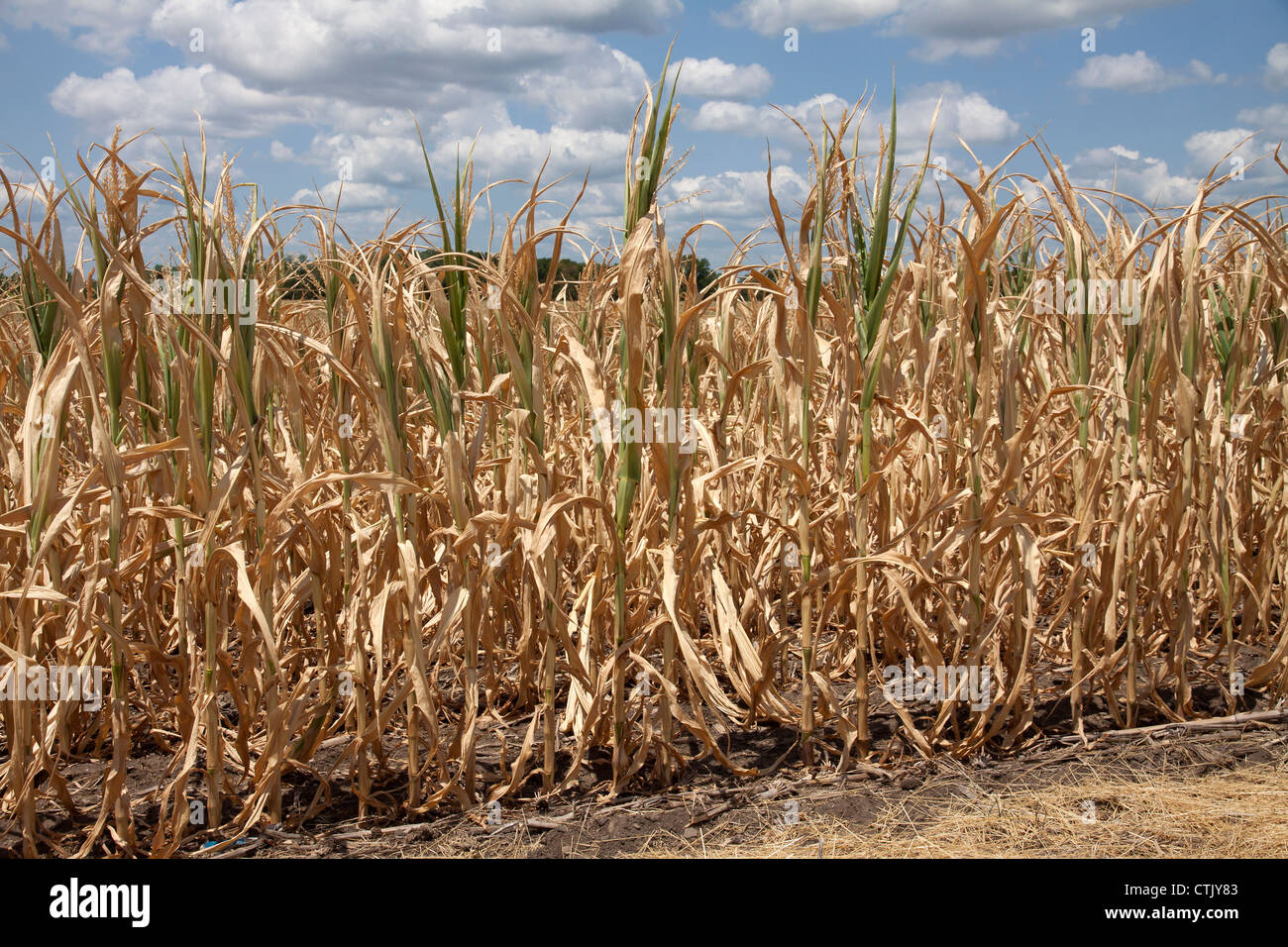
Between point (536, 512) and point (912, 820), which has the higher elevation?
point (536, 512)

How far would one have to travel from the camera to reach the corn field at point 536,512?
7.08 feet

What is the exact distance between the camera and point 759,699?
2633 mm

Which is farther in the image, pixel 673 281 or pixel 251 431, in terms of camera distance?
pixel 673 281

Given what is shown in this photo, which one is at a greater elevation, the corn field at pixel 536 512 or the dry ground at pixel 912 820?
the corn field at pixel 536 512

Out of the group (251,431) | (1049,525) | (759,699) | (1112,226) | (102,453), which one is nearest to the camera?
(102,453)

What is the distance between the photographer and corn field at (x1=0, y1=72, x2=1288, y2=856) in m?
2.16

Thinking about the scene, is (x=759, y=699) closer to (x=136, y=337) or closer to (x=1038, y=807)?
(x=1038, y=807)

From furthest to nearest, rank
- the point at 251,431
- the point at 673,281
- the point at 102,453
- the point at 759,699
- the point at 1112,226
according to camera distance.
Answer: the point at 1112,226
the point at 759,699
the point at 673,281
the point at 251,431
the point at 102,453

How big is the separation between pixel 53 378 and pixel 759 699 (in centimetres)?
201

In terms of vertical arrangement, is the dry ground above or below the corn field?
below

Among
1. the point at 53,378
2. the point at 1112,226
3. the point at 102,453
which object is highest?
the point at 1112,226

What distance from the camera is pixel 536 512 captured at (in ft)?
7.93
